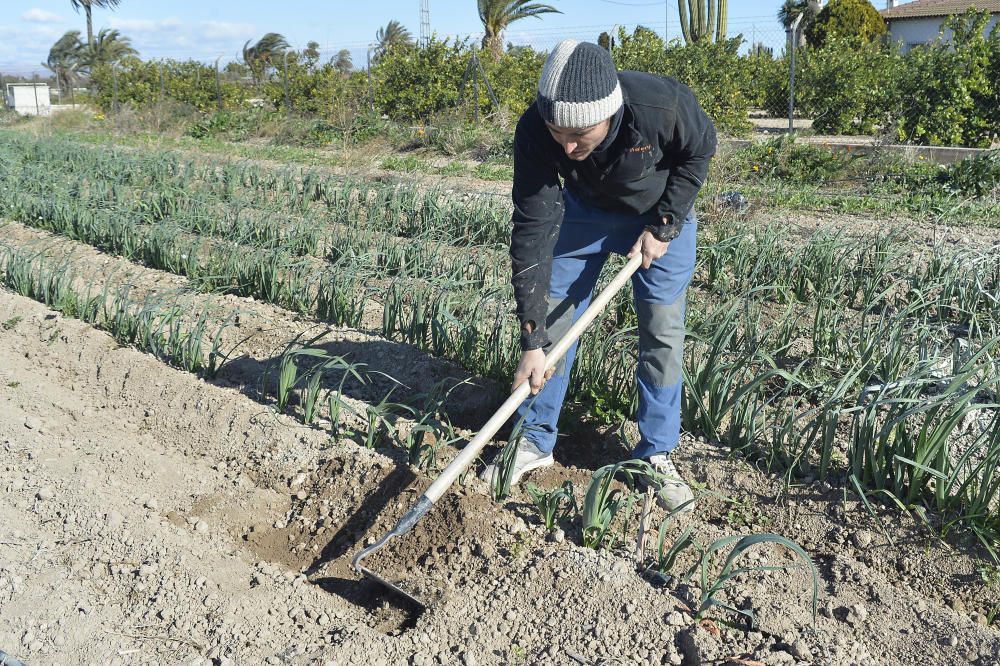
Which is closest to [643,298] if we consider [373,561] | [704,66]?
[373,561]

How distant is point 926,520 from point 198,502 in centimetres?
218

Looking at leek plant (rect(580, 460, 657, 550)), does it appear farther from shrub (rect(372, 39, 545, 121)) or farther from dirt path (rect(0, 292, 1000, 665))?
shrub (rect(372, 39, 545, 121))

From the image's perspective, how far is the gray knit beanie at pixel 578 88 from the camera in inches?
78.4

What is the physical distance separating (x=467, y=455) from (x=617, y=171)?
0.89 metres

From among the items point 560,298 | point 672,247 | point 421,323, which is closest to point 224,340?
point 421,323

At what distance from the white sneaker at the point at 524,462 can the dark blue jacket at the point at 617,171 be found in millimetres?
474

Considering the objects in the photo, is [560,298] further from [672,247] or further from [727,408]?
[727,408]

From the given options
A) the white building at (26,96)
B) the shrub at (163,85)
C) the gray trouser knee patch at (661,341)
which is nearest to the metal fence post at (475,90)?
the shrub at (163,85)

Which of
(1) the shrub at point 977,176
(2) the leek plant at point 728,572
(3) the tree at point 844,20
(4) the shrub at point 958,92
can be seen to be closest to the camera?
(2) the leek plant at point 728,572

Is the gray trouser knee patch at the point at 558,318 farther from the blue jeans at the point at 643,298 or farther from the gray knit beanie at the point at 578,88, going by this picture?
the gray knit beanie at the point at 578,88

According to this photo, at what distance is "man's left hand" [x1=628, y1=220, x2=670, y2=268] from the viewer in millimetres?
2434

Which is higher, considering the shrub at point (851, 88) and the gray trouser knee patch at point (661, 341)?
the shrub at point (851, 88)

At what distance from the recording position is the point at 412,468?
2.69 meters

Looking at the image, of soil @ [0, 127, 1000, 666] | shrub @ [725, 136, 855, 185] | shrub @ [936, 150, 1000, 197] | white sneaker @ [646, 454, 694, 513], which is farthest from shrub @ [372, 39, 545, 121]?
white sneaker @ [646, 454, 694, 513]
